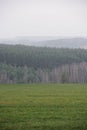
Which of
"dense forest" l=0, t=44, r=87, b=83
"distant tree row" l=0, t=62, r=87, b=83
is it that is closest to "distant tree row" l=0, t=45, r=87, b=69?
"dense forest" l=0, t=44, r=87, b=83

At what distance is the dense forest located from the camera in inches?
3241

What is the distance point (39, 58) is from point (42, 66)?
329 cm

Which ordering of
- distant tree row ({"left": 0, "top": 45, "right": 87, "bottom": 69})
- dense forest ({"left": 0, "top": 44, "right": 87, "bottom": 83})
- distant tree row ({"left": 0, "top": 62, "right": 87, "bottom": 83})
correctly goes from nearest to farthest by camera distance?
distant tree row ({"left": 0, "top": 62, "right": 87, "bottom": 83})
dense forest ({"left": 0, "top": 44, "right": 87, "bottom": 83})
distant tree row ({"left": 0, "top": 45, "right": 87, "bottom": 69})

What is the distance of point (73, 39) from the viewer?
18588 cm

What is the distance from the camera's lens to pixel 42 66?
93.3 m

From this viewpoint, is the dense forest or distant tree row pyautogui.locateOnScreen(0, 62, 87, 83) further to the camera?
the dense forest

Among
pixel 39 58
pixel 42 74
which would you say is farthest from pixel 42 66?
pixel 42 74

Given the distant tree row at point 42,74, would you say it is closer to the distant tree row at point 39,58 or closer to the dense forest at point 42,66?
the dense forest at point 42,66

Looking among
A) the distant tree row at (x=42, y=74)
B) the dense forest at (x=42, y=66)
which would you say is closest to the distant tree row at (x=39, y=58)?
the dense forest at (x=42, y=66)

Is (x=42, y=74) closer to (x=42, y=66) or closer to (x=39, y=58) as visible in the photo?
(x=42, y=66)

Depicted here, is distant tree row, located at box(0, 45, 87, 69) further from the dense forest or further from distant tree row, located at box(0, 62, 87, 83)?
distant tree row, located at box(0, 62, 87, 83)

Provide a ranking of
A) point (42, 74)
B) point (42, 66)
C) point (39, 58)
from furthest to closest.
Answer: point (39, 58), point (42, 66), point (42, 74)

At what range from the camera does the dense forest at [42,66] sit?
3241 inches

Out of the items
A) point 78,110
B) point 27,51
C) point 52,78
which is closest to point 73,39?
point 27,51
